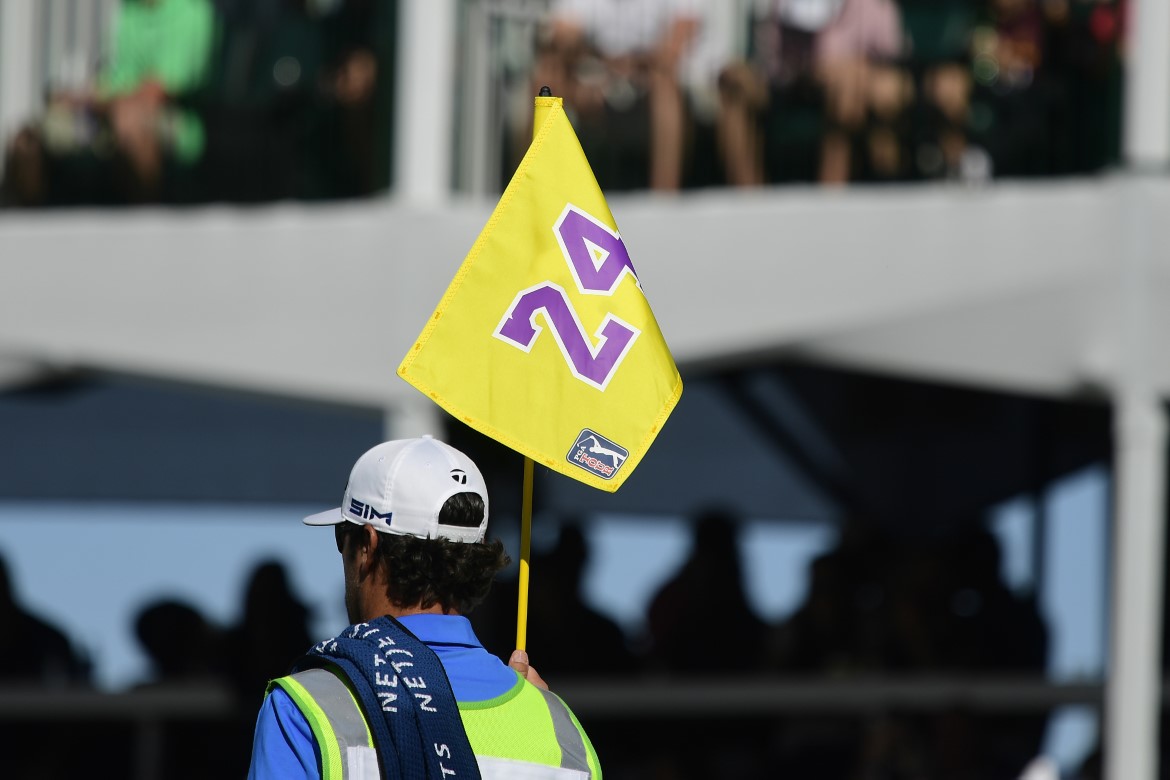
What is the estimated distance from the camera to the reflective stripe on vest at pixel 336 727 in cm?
224

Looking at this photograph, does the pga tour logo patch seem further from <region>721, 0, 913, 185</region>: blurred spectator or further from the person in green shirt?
the person in green shirt

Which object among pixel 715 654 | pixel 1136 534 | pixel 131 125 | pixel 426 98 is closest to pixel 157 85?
pixel 131 125

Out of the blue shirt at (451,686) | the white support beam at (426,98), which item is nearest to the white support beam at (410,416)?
the white support beam at (426,98)

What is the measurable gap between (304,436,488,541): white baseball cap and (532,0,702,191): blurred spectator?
15.3 ft

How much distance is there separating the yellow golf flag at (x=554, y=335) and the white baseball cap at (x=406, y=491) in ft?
1.06

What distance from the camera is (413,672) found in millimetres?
2322

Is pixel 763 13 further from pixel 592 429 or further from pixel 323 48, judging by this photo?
pixel 592 429

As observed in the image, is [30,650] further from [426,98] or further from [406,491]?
[406,491]

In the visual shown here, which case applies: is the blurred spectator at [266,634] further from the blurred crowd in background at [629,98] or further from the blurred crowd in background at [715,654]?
the blurred crowd in background at [629,98]

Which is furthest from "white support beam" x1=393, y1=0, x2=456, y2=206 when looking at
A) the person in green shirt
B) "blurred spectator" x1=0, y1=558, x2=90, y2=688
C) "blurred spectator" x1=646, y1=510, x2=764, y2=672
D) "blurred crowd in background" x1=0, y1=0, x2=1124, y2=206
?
"blurred spectator" x1=0, y1=558, x2=90, y2=688

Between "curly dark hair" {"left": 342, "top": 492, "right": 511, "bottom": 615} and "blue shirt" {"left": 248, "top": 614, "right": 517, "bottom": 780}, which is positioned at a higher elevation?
"curly dark hair" {"left": 342, "top": 492, "right": 511, "bottom": 615}

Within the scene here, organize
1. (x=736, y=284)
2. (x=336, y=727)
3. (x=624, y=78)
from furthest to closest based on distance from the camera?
(x=624, y=78) → (x=736, y=284) → (x=336, y=727)

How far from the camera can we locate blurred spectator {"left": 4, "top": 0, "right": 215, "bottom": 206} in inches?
295

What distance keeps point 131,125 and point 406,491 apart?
5.34m
